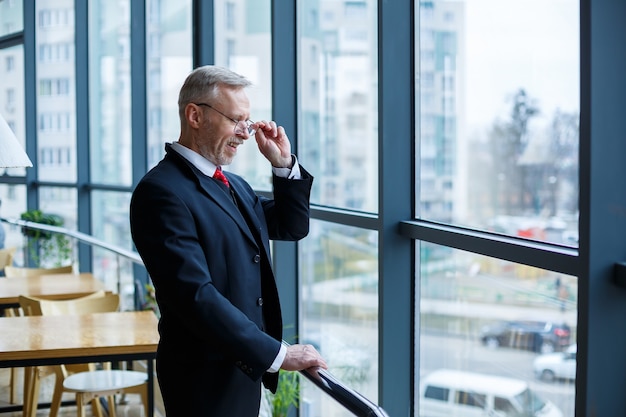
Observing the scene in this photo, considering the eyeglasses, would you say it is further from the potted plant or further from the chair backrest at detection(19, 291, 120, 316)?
the potted plant

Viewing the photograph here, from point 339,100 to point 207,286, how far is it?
94.7 inches

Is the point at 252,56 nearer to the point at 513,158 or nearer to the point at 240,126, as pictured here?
the point at 513,158

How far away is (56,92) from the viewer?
1020cm

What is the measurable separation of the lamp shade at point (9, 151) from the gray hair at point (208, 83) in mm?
1393

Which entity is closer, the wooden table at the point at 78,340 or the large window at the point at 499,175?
the large window at the point at 499,175

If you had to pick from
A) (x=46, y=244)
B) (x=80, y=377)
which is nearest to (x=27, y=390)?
(x=80, y=377)

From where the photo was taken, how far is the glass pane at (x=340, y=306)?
152 inches

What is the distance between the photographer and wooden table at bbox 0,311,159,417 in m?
3.20

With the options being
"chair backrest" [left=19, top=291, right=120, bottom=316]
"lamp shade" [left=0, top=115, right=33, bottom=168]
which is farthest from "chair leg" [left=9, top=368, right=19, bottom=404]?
"lamp shade" [left=0, top=115, right=33, bottom=168]

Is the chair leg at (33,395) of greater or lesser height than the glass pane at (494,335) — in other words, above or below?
below

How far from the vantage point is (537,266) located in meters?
2.43

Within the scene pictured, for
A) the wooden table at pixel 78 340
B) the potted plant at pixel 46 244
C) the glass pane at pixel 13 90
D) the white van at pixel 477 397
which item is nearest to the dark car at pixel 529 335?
the white van at pixel 477 397

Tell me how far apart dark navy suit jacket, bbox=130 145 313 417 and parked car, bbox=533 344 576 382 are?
0.88m

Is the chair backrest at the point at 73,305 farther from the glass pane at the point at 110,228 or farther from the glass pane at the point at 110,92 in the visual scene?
the glass pane at the point at 110,92
